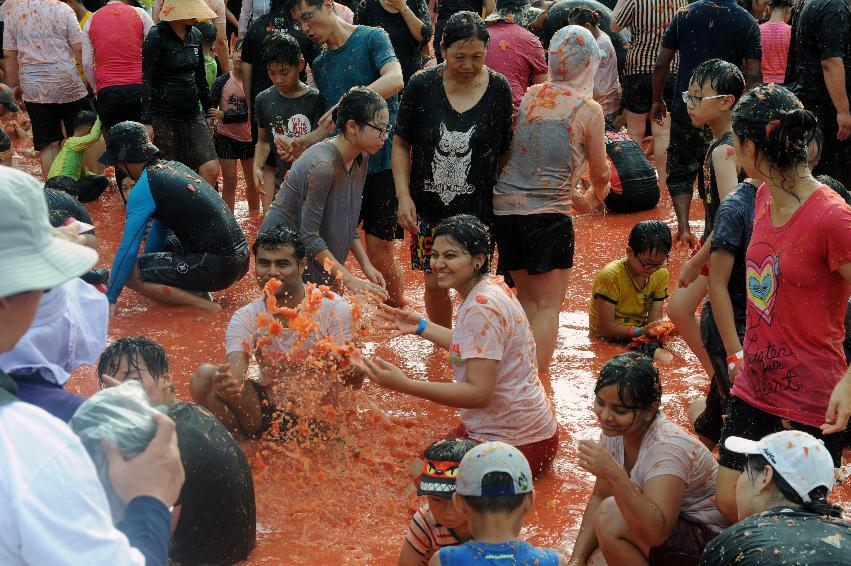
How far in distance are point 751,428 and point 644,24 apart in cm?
652

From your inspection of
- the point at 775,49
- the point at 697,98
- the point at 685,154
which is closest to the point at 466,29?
the point at 697,98

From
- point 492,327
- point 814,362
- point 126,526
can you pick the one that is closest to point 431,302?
point 492,327

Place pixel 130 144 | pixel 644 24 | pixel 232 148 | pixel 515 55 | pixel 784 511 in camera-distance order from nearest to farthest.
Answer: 1. pixel 784 511
2. pixel 130 144
3. pixel 515 55
4. pixel 232 148
5. pixel 644 24

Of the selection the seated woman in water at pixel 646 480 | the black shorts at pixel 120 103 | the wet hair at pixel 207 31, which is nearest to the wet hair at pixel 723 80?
the seated woman in water at pixel 646 480

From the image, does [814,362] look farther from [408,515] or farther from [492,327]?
[408,515]

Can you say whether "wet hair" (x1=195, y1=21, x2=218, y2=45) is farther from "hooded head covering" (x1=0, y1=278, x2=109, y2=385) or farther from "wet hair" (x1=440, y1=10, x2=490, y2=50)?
"hooded head covering" (x1=0, y1=278, x2=109, y2=385)

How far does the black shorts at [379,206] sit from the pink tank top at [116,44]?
3.47m

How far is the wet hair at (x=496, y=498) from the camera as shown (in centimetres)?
318

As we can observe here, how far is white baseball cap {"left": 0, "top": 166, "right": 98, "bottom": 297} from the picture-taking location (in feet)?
6.54

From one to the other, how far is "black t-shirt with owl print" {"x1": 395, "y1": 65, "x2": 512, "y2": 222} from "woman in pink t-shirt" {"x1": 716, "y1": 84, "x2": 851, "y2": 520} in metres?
2.23

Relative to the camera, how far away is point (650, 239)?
6.49 m

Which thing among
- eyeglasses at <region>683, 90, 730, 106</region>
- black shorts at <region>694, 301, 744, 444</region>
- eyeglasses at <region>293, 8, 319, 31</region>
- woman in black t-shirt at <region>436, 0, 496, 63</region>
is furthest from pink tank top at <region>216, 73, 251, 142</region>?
black shorts at <region>694, 301, 744, 444</region>

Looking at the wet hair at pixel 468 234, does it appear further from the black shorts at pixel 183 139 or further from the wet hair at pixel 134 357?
the black shorts at pixel 183 139

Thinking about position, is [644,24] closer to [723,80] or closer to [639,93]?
[639,93]
